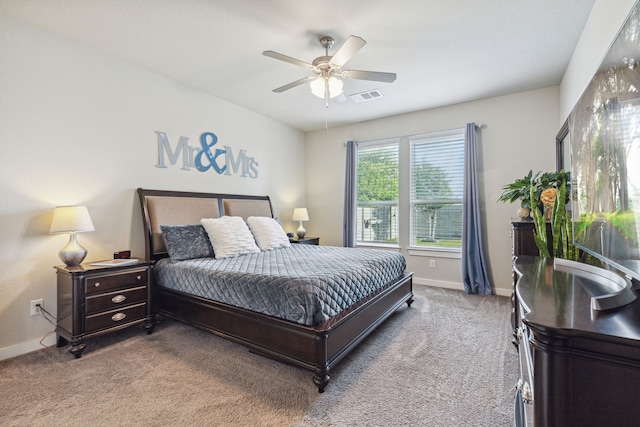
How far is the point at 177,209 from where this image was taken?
11.5 feet

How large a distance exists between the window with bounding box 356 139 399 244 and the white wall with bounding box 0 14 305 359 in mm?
2697

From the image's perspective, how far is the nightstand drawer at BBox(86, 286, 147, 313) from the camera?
251 cm

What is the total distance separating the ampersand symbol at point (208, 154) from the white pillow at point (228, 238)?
2.61 ft

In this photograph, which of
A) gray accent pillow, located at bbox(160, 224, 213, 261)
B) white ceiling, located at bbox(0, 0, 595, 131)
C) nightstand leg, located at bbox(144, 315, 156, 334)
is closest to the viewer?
white ceiling, located at bbox(0, 0, 595, 131)

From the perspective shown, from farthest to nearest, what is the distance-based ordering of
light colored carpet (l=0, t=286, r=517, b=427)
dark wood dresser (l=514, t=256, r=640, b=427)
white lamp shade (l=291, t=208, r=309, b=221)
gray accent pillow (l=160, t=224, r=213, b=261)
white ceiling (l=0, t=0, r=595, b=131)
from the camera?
1. white lamp shade (l=291, t=208, r=309, b=221)
2. gray accent pillow (l=160, t=224, r=213, b=261)
3. white ceiling (l=0, t=0, r=595, b=131)
4. light colored carpet (l=0, t=286, r=517, b=427)
5. dark wood dresser (l=514, t=256, r=640, b=427)

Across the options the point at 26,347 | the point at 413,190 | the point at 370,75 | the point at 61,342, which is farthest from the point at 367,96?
the point at 26,347

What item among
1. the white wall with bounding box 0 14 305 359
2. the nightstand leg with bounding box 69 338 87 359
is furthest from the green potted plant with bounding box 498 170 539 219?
the nightstand leg with bounding box 69 338 87 359

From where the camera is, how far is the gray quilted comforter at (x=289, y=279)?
2.05m

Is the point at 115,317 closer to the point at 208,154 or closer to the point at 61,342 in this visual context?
the point at 61,342

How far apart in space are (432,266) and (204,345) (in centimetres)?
340

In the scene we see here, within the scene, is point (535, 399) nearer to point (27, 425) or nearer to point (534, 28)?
point (27, 425)

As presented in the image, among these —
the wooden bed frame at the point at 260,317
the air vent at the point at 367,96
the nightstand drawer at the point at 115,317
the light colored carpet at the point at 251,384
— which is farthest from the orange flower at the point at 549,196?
the nightstand drawer at the point at 115,317

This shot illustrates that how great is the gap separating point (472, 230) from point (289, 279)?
307 centimetres

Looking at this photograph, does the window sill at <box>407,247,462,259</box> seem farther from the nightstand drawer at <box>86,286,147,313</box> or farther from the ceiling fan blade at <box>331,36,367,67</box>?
the nightstand drawer at <box>86,286,147,313</box>
